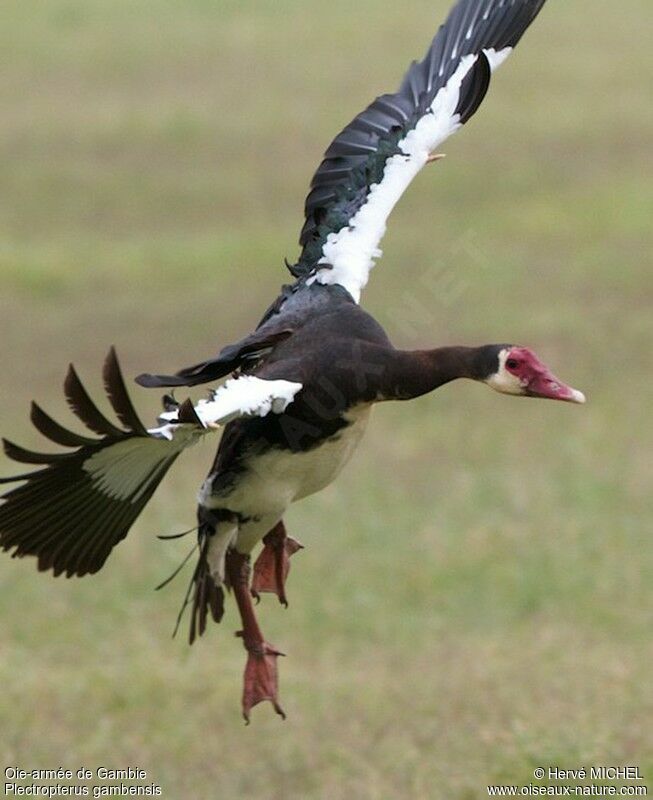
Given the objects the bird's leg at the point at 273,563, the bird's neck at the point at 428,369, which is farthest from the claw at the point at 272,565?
the bird's neck at the point at 428,369

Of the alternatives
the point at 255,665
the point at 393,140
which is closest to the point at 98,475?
the point at 255,665

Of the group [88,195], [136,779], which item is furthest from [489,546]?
[88,195]

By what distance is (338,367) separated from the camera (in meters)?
5.15

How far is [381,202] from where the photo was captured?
609 centimetres

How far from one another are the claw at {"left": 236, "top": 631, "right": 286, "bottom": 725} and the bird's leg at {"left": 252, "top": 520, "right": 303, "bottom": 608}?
13.7 inches

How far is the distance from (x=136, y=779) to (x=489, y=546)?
3979mm

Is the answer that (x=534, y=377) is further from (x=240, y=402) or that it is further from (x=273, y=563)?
(x=273, y=563)

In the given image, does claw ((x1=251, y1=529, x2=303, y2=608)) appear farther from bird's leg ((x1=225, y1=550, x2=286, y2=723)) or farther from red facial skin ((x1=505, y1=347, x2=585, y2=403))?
red facial skin ((x1=505, y1=347, x2=585, y2=403))

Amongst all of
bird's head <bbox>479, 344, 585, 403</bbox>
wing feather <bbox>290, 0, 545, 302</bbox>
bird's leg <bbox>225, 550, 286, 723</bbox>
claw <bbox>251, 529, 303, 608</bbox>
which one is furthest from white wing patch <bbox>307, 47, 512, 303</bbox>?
bird's leg <bbox>225, 550, 286, 723</bbox>

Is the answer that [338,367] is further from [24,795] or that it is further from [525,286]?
[525,286]

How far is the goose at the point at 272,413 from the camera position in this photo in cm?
481

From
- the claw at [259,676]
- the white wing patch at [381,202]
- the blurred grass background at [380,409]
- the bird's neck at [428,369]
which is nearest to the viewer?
the bird's neck at [428,369]

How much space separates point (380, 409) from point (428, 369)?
7.22 m

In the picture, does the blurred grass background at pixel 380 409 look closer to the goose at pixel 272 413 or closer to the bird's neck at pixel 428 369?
the goose at pixel 272 413
